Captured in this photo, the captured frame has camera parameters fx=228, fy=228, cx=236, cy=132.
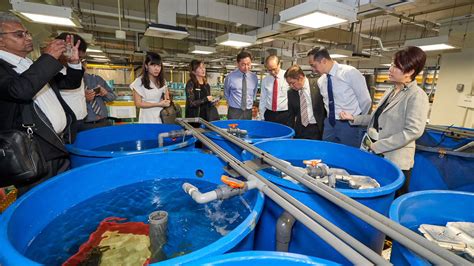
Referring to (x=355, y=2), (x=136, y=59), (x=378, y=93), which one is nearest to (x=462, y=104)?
(x=355, y=2)

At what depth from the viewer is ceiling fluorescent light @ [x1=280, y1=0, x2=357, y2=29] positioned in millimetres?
1927

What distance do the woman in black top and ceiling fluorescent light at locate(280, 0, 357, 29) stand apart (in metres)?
1.21

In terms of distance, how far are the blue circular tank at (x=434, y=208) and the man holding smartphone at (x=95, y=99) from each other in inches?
108

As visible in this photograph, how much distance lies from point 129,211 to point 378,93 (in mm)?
11229

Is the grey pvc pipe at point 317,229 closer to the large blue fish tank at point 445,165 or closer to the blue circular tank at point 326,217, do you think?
the blue circular tank at point 326,217

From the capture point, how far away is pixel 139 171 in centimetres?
144

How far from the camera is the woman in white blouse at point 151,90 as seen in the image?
7.39 ft

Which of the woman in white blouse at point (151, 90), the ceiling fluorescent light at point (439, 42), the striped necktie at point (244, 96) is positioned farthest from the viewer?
the ceiling fluorescent light at point (439, 42)

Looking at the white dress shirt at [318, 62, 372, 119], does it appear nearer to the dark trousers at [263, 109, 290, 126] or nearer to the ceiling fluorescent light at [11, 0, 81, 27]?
the dark trousers at [263, 109, 290, 126]

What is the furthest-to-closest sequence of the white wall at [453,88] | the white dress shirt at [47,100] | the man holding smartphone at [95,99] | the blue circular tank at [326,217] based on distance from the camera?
1. the white wall at [453,88]
2. the man holding smartphone at [95,99]
3. the white dress shirt at [47,100]
4. the blue circular tank at [326,217]

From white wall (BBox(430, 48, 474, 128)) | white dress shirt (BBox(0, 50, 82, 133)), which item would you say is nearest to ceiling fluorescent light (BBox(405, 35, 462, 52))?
white wall (BBox(430, 48, 474, 128))

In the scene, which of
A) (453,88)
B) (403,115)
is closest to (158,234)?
(403,115)

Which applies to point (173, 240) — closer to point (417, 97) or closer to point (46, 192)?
point (46, 192)

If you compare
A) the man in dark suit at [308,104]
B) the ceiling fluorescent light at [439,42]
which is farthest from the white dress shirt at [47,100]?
the ceiling fluorescent light at [439,42]
